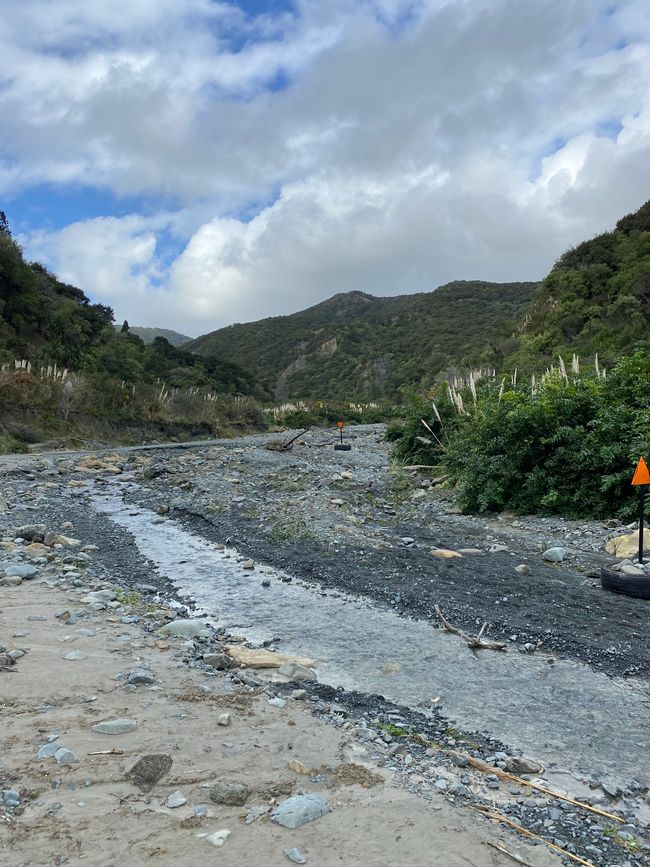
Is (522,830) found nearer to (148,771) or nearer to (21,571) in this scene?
(148,771)

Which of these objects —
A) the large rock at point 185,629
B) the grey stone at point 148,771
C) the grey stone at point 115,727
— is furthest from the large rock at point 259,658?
the grey stone at point 148,771

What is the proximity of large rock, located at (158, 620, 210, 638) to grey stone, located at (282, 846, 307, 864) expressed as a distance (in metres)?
3.27

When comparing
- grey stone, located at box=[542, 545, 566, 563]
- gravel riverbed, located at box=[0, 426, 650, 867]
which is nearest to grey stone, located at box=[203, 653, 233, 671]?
gravel riverbed, located at box=[0, 426, 650, 867]

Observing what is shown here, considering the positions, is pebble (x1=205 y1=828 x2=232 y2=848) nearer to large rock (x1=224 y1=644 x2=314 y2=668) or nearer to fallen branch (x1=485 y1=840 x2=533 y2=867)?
fallen branch (x1=485 y1=840 x2=533 y2=867)

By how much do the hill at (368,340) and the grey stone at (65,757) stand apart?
259 feet

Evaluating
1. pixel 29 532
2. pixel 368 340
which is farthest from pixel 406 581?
pixel 368 340

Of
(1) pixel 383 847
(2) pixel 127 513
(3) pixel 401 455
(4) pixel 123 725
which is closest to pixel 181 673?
(4) pixel 123 725

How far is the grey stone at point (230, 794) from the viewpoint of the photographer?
9.46 feet

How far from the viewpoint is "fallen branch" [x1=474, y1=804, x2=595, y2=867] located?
2.66m

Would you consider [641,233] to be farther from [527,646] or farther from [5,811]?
[5,811]

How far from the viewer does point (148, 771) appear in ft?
10.1

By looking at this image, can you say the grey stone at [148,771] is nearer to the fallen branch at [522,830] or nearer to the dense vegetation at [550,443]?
the fallen branch at [522,830]

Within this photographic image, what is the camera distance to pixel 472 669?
5082mm

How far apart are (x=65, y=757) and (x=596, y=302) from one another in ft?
153
